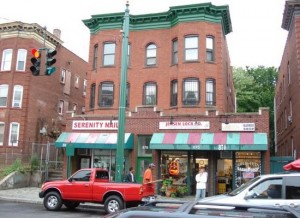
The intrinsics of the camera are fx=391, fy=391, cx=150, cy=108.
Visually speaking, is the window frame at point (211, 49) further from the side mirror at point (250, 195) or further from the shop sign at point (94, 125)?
the side mirror at point (250, 195)

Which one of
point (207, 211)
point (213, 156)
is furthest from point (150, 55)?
point (207, 211)

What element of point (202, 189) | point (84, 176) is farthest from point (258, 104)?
point (84, 176)

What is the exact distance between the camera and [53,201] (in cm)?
1599

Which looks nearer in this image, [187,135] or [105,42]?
[187,135]

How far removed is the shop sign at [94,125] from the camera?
83.2ft

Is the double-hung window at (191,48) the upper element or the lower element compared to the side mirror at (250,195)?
upper

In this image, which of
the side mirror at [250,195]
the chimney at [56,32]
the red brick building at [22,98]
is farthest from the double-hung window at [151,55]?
the side mirror at [250,195]

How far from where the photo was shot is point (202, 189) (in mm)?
17312

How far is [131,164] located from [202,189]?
8045mm

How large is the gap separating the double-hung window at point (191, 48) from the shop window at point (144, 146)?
6048 mm

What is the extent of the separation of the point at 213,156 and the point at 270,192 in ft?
44.7

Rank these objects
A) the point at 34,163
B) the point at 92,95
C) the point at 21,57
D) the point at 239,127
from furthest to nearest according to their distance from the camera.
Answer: the point at 21,57 → the point at 92,95 → the point at 34,163 → the point at 239,127

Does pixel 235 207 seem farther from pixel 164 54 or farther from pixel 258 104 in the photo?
pixel 258 104

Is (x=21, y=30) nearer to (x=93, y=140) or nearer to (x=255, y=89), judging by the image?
(x=93, y=140)
